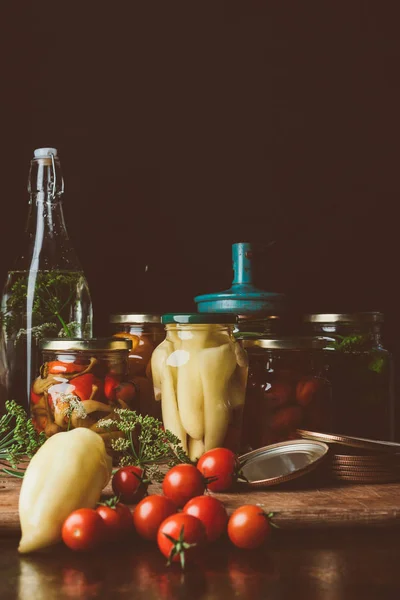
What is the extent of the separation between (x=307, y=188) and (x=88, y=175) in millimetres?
638

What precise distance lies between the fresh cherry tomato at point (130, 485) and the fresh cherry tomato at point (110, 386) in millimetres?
287

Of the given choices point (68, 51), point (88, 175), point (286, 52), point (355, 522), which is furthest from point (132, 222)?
point (355, 522)

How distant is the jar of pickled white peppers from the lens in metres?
1.62

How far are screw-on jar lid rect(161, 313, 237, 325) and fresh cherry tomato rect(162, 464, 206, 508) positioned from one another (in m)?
0.35

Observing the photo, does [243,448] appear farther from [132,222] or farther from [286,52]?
[286,52]

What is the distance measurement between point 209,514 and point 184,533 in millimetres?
94

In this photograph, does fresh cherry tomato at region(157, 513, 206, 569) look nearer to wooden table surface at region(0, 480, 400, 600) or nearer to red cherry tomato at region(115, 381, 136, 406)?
wooden table surface at region(0, 480, 400, 600)

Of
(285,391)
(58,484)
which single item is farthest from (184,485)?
(285,391)

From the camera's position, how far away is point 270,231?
93.8 inches

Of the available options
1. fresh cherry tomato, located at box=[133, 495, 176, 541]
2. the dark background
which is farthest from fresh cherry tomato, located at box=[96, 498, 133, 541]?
the dark background

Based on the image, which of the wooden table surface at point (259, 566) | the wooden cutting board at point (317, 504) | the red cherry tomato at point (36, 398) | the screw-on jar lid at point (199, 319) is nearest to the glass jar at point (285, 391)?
the screw-on jar lid at point (199, 319)

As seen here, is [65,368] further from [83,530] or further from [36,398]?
[83,530]

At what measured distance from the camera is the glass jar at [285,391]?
1679 millimetres

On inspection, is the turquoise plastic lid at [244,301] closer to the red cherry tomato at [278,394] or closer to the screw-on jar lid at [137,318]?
the screw-on jar lid at [137,318]
